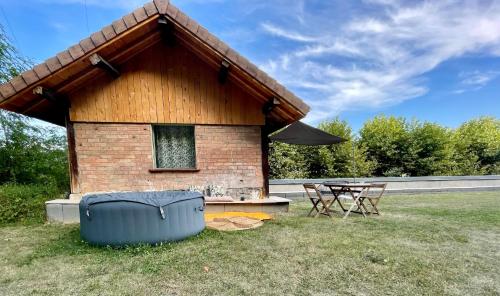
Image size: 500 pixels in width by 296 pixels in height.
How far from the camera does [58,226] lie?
4734 mm

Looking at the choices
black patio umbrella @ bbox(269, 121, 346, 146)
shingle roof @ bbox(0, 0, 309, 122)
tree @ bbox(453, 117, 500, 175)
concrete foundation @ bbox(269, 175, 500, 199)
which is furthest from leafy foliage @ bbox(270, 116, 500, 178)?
shingle roof @ bbox(0, 0, 309, 122)

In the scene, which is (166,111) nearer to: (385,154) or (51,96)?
(51,96)

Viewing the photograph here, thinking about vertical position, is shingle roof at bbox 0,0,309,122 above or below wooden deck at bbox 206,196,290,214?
above

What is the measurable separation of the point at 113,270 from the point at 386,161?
12.2 metres

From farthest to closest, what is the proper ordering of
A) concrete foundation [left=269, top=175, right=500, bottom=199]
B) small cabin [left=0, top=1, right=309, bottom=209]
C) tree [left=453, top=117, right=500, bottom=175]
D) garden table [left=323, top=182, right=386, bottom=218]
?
tree [left=453, top=117, right=500, bottom=175]
concrete foundation [left=269, top=175, right=500, bottom=199]
garden table [left=323, top=182, right=386, bottom=218]
small cabin [left=0, top=1, right=309, bottom=209]

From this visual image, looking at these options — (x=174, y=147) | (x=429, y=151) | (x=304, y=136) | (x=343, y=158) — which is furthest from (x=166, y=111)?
(x=429, y=151)

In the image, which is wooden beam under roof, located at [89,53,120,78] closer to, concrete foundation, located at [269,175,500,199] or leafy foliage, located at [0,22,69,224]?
leafy foliage, located at [0,22,69,224]

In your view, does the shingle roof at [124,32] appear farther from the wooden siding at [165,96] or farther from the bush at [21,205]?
the bush at [21,205]

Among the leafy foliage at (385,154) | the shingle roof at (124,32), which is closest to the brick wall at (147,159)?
the shingle roof at (124,32)

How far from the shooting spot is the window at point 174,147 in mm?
5711

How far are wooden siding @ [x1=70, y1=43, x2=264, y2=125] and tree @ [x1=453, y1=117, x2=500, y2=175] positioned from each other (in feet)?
41.5

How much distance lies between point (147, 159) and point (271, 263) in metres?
3.82

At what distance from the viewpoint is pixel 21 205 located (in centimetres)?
518

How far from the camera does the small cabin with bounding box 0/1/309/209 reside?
4945 millimetres
